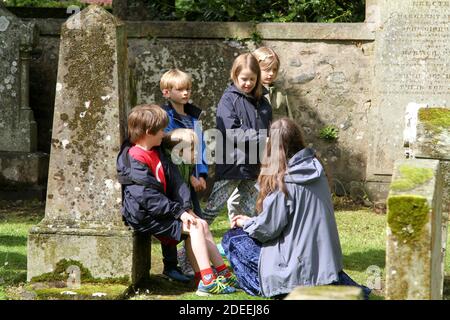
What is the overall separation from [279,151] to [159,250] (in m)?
1.98

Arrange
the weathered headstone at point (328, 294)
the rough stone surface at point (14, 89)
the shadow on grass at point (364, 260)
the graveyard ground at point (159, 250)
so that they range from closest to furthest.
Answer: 1. the weathered headstone at point (328, 294)
2. the graveyard ground at point (159, 250)
3. the shadow on grass at point (364, 260)
4. the rough stone surface at point (14, 89)

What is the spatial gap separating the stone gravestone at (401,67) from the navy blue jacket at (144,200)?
454cm

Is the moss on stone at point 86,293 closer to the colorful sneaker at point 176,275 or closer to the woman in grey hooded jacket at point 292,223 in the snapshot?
the colorful sneaker at point 176,275

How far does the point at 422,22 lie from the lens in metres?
10.5

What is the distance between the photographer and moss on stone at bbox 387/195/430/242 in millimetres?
A: 4473

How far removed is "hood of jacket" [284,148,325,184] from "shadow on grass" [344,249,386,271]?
1381mm

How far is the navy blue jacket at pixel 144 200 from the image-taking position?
257 inches

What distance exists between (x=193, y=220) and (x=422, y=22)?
490cm

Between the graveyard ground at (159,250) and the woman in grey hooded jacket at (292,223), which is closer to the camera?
the woman in grey hooded jacket at (292,223)

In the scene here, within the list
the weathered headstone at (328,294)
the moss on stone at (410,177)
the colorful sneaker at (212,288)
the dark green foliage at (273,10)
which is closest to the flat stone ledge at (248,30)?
the dark green foliage at (273,10)

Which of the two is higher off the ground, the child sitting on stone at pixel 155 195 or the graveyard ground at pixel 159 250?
the child sitting on stone at pixel 155 195

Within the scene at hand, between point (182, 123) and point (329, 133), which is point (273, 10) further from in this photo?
point (182, 123)

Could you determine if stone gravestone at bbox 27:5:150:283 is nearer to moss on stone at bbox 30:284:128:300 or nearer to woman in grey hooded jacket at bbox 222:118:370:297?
moss on stone at bbox 30:284:128:300

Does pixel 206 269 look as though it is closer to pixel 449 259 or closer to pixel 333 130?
pixel 449 259
